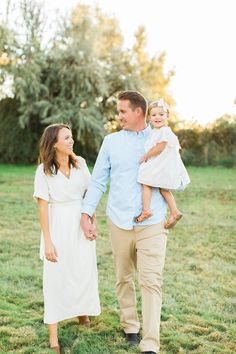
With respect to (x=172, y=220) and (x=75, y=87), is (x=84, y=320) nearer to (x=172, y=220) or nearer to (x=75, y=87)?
(x=172, y=220)

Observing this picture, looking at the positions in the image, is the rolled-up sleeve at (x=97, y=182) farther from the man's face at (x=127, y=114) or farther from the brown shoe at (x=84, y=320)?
the brown shoe at (x=84, y=320)

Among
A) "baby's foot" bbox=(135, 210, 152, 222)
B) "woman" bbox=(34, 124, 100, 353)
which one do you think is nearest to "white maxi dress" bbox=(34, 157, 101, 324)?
"woman" bbox=(34, 124, 100, 353)

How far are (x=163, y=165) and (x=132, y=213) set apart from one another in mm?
412

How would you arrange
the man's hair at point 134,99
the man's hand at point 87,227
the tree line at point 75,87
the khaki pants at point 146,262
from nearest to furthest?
the khaki pants at point 146,262 < the man's hair at point 134,99 < the man's hand at point 87,227 < the tree line at point 75,87

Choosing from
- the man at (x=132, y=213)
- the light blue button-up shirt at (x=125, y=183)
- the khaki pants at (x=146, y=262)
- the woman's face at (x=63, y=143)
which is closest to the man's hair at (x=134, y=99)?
the man at (x=132, y=213)

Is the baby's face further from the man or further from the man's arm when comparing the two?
the man's arm

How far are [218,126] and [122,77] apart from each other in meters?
5.16

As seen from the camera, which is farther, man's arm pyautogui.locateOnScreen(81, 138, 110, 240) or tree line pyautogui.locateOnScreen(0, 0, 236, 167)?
tree line pyautogui.locateOnScreen(0, 0, 236, 167)

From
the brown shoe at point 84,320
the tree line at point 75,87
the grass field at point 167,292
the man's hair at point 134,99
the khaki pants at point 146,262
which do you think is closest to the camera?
the khaki pants at point 146,262

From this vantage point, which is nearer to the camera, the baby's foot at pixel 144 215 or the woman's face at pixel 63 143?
the baby's foot at pixel 144 215

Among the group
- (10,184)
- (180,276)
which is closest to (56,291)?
(180,276)

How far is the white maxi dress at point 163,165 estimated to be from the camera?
400cm

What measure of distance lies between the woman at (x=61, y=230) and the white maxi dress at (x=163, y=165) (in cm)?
59

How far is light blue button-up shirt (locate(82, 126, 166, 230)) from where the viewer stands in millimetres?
4109
